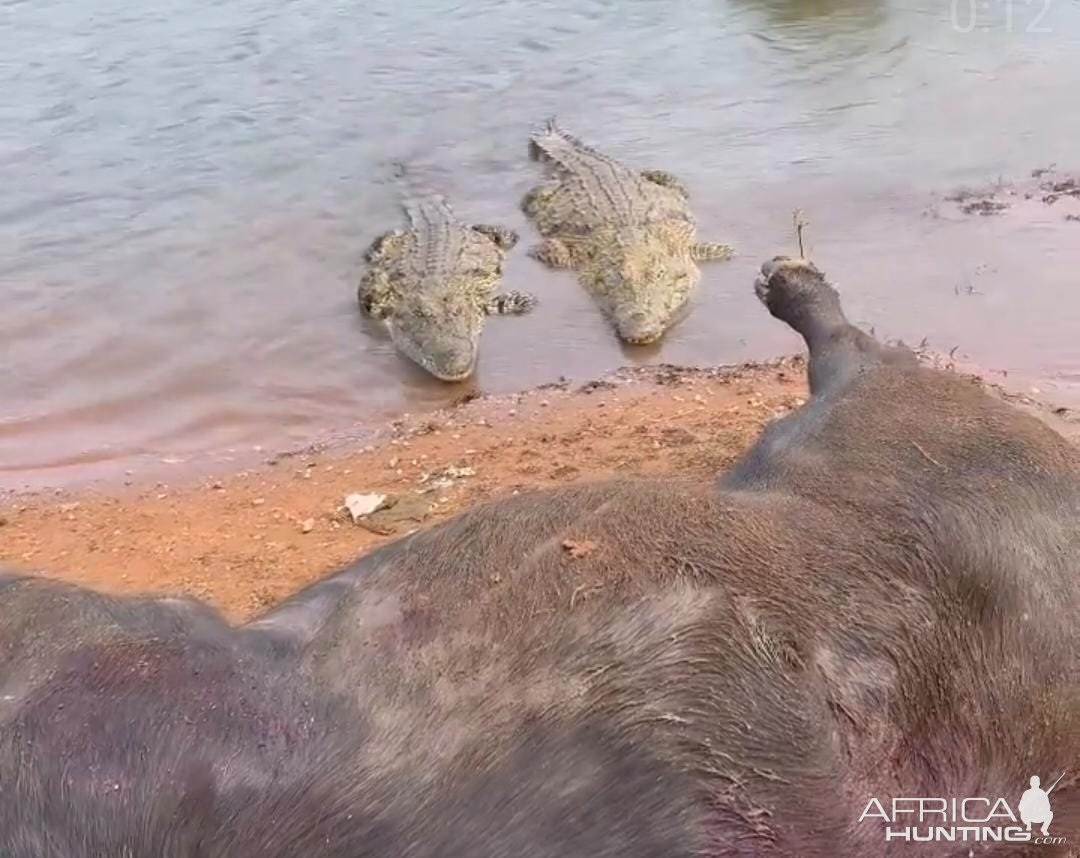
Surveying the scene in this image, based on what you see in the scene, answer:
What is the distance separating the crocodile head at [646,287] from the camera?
20.6 ft

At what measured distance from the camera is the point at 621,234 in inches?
297

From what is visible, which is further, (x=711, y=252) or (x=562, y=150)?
(x=562, y=150)

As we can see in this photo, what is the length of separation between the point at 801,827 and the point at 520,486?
9.18ft

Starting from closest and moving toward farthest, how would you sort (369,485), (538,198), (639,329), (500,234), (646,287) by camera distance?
(369,485) → (639,329) → (646,287) → (500,234) → (538,198)

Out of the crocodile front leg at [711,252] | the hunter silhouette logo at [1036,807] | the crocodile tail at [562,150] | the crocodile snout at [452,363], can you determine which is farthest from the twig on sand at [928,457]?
the crocodile tail at [562,150]

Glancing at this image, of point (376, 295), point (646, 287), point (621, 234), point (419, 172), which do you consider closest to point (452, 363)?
point (376, 295)

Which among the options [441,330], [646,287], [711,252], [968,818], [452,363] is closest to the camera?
[968,818]

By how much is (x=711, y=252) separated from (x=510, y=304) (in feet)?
4.46

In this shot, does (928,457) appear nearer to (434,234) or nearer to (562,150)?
(434,234)

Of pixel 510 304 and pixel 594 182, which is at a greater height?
pixel 594 182

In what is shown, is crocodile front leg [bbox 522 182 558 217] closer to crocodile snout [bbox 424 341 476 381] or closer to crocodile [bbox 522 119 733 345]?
crocodile [bbox 522 119 733 345]

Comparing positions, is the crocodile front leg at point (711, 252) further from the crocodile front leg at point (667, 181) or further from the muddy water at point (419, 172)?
the crocodile front leg at point (667, 181)

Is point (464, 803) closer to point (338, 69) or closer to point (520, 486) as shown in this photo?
point (520, 486)

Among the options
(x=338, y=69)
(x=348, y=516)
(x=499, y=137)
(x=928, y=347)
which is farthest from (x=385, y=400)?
(x=338, y=69)
